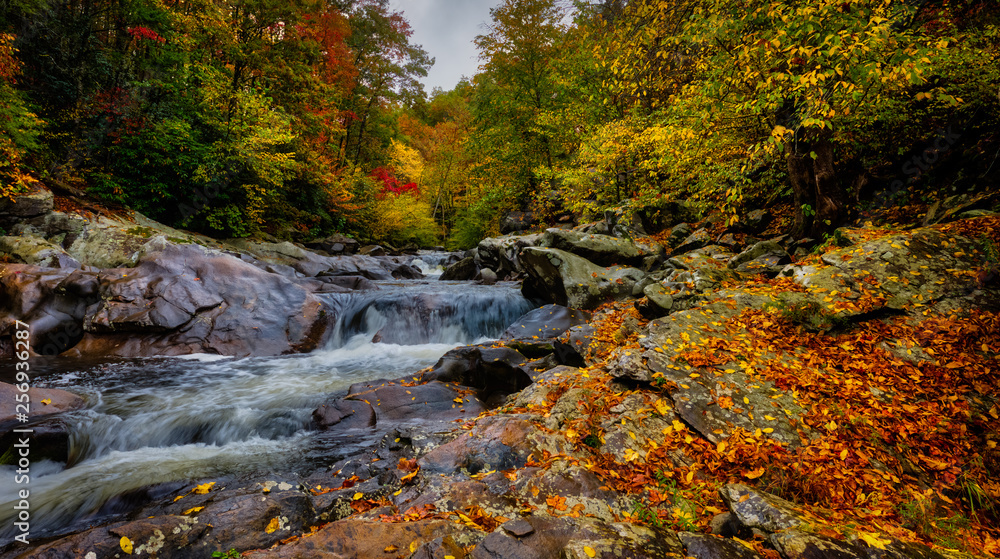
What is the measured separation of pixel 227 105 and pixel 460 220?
53.4 feet

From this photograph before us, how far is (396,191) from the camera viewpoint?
25281 mm

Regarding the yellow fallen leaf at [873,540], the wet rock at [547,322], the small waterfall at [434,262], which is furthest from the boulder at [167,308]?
the small waterfall at [434,262]

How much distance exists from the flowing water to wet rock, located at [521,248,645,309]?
245 cm

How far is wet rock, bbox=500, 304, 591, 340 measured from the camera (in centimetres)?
843

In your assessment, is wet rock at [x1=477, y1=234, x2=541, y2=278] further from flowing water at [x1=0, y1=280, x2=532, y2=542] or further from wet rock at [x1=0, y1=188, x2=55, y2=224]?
wet rock at [x1=0, y1=188, x2=55, y2=224]

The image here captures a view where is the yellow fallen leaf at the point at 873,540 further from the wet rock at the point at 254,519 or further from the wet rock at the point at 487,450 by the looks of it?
the wet rock at the point at 254,519

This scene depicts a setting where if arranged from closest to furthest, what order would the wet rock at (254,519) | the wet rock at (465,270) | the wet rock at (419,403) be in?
1. the wet rock at (254,519)
2. the wet rock at (419,403)
3. the wet rock at (465,270)

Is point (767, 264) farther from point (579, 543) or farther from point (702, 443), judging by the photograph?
point (579, 543)

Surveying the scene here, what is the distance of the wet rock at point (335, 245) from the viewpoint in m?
19.9

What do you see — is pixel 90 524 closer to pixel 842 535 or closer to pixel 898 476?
pixel 842 535

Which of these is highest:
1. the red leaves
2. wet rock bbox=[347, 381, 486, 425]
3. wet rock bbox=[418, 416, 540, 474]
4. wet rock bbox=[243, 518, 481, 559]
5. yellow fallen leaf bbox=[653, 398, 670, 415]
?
the red leaves

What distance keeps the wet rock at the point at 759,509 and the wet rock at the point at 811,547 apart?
0.44 ft

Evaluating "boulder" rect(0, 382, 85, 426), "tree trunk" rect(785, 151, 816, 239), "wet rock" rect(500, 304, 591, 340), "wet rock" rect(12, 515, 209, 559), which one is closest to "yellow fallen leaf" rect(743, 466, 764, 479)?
"wet rock" rect(12, 515, 209, 559)

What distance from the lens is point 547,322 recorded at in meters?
8.78
